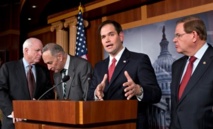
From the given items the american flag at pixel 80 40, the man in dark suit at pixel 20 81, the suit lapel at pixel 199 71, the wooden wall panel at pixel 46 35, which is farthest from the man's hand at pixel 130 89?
the wooden wall panel at pixel 46 35

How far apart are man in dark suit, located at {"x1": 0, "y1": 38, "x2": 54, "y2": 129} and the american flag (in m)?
2.67

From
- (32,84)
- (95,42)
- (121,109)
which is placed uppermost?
(95,42)

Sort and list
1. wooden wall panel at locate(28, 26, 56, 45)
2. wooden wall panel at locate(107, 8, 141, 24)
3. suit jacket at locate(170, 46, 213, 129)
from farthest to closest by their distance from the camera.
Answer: wooden wall panel at locate(28, 26, 56, 45) < wooden wall panel at locate(107, 8, 141, 24) < suit jacket at locate(170, 46, 213, 129)

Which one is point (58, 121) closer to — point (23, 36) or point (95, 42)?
point (95, 42)

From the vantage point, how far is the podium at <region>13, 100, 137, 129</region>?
163 cm

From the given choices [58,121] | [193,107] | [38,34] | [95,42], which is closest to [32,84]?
[58,121]

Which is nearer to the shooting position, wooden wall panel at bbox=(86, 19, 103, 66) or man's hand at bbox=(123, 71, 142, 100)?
man's hand at bbox=(123, 71, 142, 100)

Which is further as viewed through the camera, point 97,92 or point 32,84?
point 32,84

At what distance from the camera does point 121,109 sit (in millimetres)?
1853

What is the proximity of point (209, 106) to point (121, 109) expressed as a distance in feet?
2.40

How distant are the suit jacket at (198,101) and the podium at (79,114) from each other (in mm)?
474

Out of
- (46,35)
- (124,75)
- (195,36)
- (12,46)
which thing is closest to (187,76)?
(195,36)

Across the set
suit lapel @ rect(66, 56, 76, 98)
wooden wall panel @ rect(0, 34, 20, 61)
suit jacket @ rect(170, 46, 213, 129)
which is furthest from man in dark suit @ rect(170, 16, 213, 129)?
wooden wall panel @ rect(0, 34, 20, 61)

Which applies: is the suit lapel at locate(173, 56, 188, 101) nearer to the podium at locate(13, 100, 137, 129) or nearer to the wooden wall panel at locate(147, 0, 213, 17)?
the podium at locate(13, 100, 137, 129)
